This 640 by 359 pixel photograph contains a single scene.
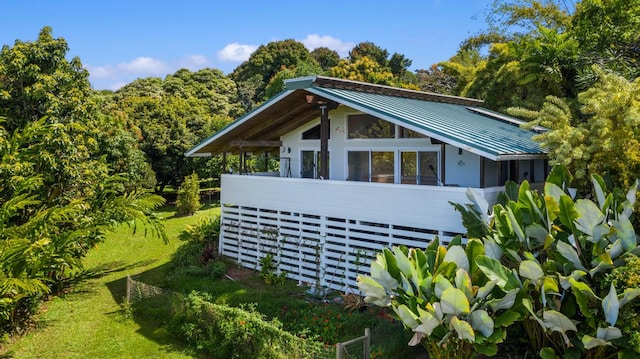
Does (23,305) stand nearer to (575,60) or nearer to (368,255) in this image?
(368,255)

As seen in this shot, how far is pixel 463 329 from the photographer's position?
7688mm

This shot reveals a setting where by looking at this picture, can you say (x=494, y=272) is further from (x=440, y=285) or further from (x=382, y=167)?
(x=382, y=167)

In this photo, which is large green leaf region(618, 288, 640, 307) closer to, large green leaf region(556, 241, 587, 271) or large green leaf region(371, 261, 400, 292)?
large green leaf region(556, 241, 587, 271)

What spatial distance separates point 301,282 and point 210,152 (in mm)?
7156

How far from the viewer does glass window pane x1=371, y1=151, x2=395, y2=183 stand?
53.0 ft

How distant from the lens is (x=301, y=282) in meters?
15.7

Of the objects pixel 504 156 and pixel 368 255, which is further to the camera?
pixel 368 255

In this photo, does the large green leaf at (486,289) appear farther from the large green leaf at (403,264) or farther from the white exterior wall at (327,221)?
the white exterior wall at (327,221)

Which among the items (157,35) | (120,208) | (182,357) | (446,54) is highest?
(446,54)

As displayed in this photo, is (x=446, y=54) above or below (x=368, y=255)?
above

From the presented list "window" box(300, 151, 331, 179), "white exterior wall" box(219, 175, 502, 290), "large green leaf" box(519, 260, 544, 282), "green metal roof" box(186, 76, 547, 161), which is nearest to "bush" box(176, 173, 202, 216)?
"green metal roof" box(186, 76, 547, 161)

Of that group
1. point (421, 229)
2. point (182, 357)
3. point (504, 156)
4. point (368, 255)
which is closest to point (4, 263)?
point (182, 357)

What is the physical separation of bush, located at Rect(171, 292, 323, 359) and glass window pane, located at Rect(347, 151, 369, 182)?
6664 mm

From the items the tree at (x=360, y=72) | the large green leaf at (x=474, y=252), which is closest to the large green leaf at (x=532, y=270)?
the large green leaf at (x=474, y=252)
